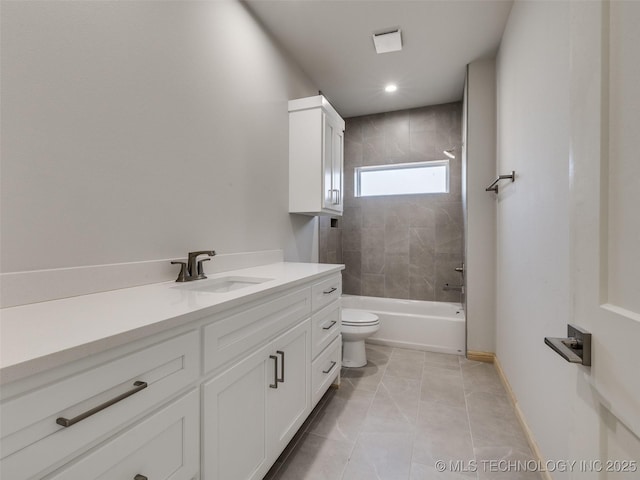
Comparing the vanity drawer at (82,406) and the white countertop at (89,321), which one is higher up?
the white countertop at (89,321)

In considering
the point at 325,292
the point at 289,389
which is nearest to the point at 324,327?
the point at 325,292

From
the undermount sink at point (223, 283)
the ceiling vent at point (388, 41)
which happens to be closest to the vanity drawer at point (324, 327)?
the undermount sink at point (223, 283)

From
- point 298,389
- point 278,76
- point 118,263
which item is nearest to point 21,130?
point 118,263

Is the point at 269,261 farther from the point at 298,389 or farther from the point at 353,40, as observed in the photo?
the point at 353,40

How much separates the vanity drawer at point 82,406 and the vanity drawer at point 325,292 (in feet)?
2.99

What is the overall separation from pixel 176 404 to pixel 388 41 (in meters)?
2.63

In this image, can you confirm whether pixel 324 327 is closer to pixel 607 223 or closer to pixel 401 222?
pixel 607 223

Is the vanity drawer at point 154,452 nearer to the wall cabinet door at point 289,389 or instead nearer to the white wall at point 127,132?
the wall cabinet door at point 289,389

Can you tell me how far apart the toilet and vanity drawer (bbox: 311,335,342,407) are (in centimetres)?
40

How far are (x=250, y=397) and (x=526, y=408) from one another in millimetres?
1537

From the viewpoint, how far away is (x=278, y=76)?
7.59 ft

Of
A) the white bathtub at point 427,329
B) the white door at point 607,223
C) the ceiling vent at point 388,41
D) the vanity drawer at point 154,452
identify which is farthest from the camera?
the white bathtub at point 427,329

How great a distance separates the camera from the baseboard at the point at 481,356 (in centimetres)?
255

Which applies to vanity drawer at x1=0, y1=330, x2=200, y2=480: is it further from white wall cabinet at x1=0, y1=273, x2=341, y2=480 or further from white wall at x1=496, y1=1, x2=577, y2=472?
white wall at x1=496, y1=1, x2=577, y2=472
